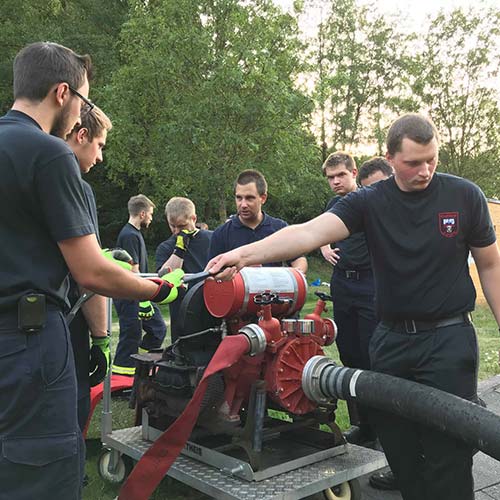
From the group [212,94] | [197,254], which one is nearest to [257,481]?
[197,254]

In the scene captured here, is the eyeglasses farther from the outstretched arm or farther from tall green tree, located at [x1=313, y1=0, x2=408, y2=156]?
tall green tree, located at [x1=313, y1=0, x2=408, y2=156]

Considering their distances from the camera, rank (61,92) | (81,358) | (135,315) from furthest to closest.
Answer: (135,315) → (81,358) → (61,92)

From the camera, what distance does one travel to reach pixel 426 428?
263cm

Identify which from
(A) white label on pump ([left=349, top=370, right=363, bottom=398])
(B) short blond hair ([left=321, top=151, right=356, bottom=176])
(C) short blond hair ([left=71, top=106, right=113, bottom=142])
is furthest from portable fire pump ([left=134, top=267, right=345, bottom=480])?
(B) short blond hair ([left=321, top=151, right=356, bottom=176])

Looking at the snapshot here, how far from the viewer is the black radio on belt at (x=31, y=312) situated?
1.81m

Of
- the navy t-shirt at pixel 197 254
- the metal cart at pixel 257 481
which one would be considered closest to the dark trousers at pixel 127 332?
the navy t-shirt at pixel 197 254

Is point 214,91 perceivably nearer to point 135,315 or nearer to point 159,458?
point 135,315

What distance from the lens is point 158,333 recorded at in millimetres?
6672

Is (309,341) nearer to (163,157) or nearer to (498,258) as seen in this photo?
(498,258)

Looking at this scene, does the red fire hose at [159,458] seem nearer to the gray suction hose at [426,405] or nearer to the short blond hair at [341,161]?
the gray suction hose at [426,405]

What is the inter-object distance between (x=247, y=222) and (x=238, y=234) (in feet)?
0.40

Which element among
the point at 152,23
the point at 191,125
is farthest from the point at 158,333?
the point at 152,23

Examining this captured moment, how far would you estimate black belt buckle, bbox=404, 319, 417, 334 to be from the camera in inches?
107

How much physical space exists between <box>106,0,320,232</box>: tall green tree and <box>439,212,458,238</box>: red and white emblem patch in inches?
542
